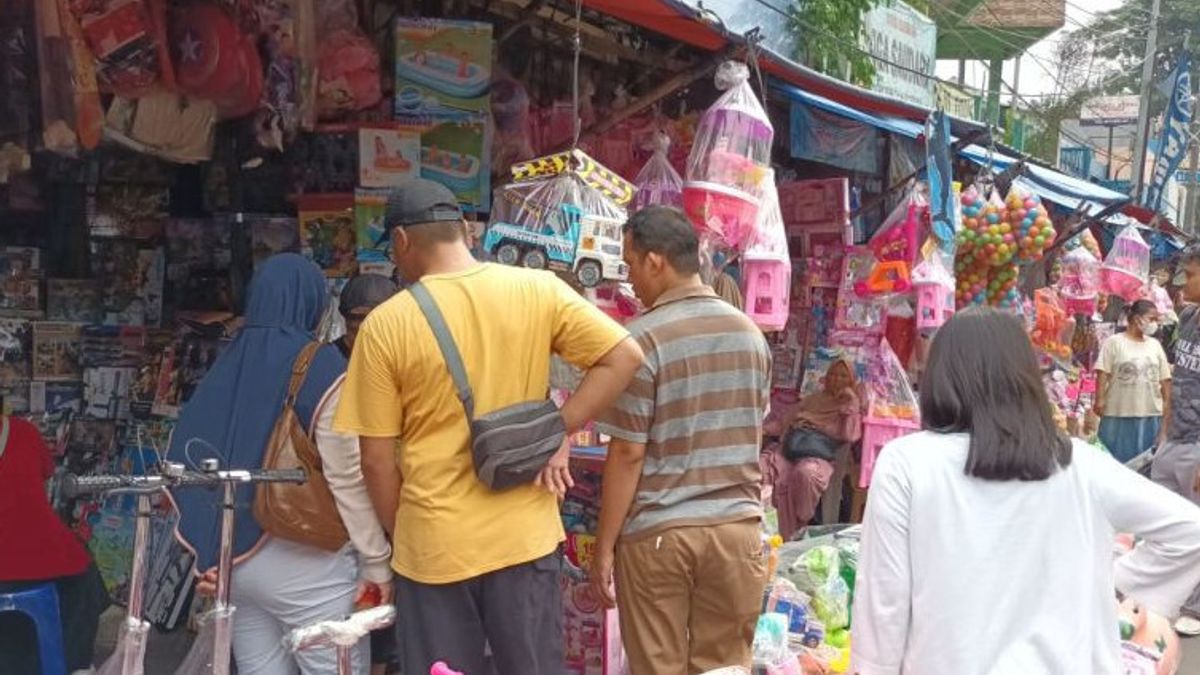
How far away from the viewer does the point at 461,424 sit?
278cm

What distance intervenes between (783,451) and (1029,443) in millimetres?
4829

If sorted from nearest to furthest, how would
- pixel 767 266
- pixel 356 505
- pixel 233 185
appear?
pixel 356 505 → pixel 767 266 → pixel 233 185

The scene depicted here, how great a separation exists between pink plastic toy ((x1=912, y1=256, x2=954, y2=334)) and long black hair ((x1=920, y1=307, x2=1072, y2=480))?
365 centimetres

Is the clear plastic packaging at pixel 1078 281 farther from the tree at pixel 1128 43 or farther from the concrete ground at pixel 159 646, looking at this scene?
the tree at pixel 1128 43

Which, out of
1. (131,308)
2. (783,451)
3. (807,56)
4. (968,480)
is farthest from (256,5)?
(807,56)

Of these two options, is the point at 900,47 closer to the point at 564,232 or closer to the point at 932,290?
the point at 932,290

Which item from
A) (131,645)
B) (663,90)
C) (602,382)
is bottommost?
(131,645)

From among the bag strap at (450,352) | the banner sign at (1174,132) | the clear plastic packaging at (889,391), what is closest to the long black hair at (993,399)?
the bag strap at (450,352)

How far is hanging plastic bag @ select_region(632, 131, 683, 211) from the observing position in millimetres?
4621

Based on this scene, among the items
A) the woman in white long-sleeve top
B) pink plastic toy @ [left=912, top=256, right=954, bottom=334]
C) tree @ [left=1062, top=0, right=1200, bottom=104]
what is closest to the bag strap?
the woman in white long-sleeve top

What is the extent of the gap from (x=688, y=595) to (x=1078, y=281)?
6.98m

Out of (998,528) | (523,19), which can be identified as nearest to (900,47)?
(523,19)

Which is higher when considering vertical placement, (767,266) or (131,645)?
(767,266)

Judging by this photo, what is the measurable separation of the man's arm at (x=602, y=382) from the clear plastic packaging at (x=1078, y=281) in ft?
24.0
